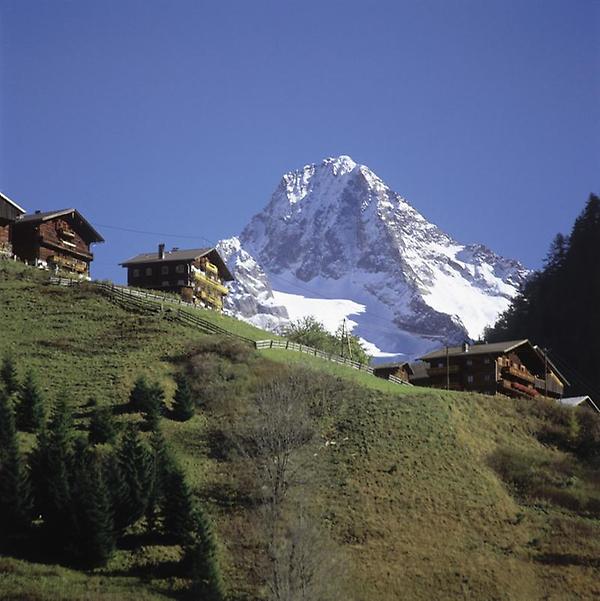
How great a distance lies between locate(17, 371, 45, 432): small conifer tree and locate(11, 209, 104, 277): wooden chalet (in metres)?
43.0

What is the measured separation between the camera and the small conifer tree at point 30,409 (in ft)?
222

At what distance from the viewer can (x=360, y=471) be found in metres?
69.1

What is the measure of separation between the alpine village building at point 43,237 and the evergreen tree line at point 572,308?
56.6 meters

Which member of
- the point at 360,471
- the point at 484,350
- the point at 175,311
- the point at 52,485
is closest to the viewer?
the point at 52,485

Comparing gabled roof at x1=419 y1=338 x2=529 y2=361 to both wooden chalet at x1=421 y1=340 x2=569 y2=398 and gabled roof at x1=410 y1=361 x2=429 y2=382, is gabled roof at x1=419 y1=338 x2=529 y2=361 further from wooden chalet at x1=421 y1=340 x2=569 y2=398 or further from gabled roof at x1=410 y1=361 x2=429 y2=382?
gabled roof at x1=410 y1=361 x2=429 y2=382

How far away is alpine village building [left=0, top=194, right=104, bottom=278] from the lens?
11106cm

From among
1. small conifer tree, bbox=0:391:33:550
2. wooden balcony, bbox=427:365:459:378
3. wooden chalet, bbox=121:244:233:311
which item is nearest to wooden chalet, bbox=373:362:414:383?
wooden balcony, bbox=427:365:459:378

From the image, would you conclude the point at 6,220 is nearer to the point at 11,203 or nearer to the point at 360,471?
the point at 11,203

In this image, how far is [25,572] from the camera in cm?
5031

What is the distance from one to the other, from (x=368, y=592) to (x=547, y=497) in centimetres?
2095

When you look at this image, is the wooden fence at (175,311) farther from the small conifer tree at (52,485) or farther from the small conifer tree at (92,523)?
the small conifer tree at (92,523)

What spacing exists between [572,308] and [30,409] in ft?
273

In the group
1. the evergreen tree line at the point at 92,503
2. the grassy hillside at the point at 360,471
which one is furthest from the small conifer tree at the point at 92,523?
the grassy hillside at the point at 360,471

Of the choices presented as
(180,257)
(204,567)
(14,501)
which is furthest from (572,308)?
(14,501)
